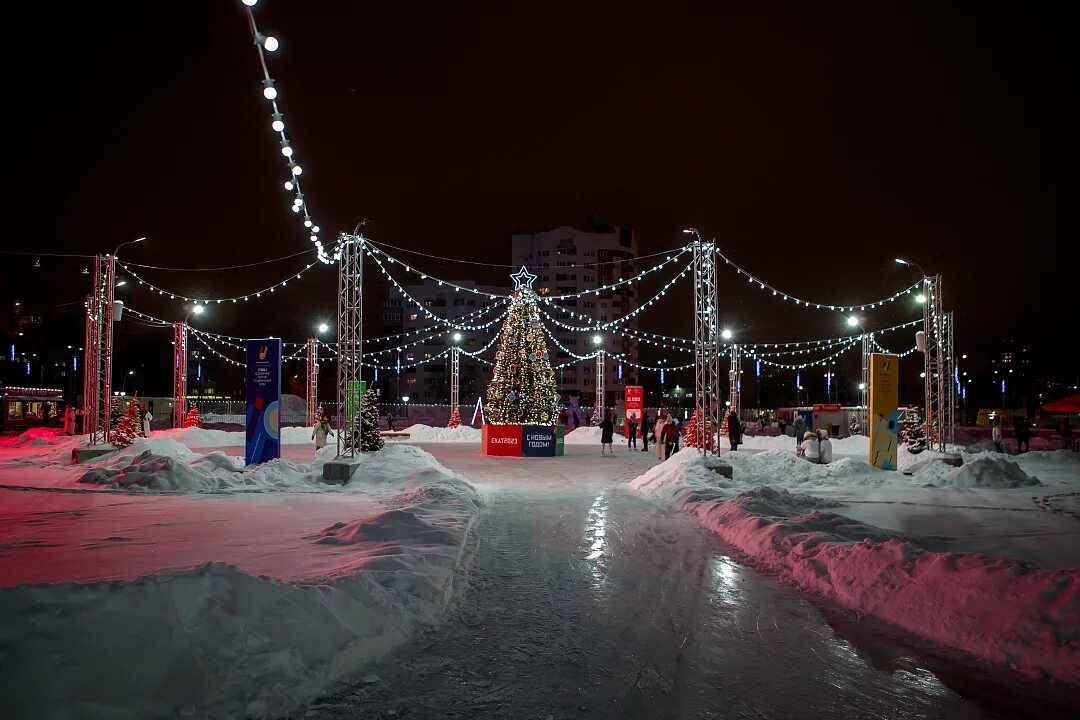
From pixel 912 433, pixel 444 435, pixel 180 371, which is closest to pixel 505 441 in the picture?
pixel 444 435

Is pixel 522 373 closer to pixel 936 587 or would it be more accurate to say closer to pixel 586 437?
pixel 586 437

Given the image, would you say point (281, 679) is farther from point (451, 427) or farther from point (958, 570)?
point (451, 427)

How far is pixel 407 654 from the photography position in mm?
5168

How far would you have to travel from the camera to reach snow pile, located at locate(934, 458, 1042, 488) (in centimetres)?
1683

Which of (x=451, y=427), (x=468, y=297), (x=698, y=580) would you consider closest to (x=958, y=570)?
(x=698, y=580)

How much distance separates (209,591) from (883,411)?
1878 centimetres

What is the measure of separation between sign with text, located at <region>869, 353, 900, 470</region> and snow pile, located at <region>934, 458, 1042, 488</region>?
1.86 m

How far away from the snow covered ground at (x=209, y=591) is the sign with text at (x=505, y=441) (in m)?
12.6

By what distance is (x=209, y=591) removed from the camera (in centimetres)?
485

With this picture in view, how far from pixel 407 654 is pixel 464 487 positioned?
32.1 feet

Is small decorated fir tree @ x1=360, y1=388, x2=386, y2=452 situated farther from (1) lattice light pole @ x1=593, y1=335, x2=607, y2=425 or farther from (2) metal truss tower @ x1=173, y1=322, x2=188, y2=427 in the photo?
(2) metal truss tower @ x1=173, y1=322, x2=188, y2=427

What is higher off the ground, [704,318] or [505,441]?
[704,318]

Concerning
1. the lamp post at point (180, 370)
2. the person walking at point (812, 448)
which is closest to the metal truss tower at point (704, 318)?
the person walking at point (812, 448)

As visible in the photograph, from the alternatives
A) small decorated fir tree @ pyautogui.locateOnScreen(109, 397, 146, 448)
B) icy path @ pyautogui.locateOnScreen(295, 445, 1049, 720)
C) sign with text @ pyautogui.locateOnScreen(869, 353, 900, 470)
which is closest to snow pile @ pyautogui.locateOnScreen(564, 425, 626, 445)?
sign with text @ pyautogui.locateOnScreen(869, 353, 900, 470)
